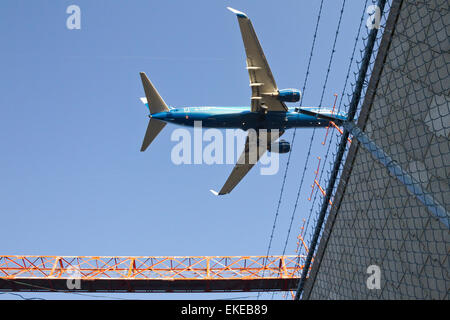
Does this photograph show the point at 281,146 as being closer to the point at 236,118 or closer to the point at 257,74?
the point at 236,118

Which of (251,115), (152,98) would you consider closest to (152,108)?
(152,98)

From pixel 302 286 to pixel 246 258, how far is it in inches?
1099

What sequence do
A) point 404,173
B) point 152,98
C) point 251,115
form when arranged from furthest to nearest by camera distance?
point 152,98
point 251,115
point 404,173

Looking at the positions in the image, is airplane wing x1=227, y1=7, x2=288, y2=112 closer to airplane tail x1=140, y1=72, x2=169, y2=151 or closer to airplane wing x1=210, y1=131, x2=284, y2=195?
airplane wing x1=210, y1=131, x2=284, y2=195

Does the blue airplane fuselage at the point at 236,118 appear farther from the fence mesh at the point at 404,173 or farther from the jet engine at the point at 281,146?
the fence mesh at the point at 404,173

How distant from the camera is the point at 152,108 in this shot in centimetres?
3241

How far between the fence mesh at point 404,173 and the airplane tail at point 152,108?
22.5 m

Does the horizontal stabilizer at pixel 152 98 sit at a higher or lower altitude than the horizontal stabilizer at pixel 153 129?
higher

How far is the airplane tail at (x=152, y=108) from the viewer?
31906 mm

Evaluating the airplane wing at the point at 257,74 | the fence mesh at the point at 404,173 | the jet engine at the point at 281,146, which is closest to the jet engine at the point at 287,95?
the airplane wing at the point at 257,74

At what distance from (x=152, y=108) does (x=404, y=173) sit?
2588 cm
